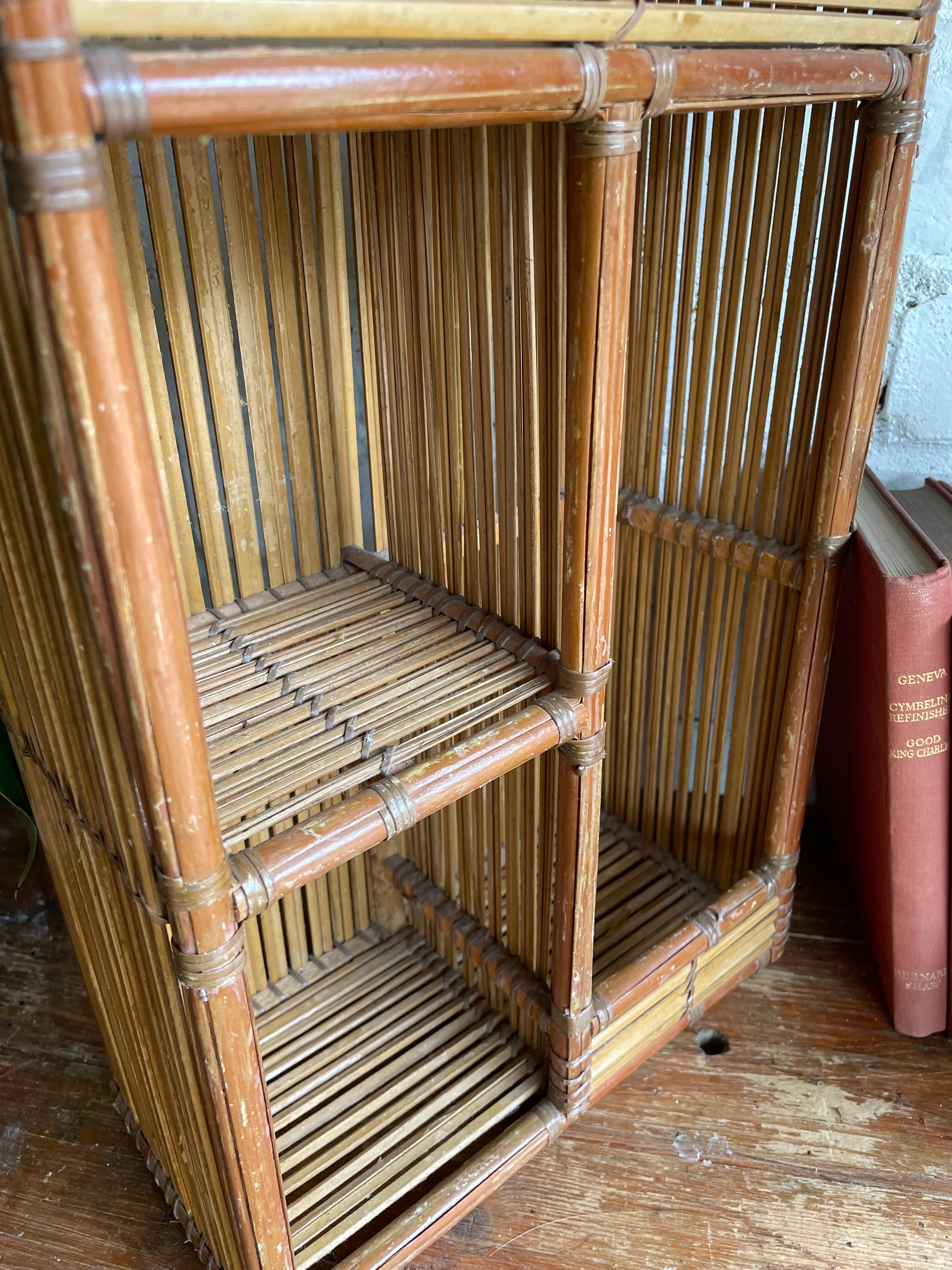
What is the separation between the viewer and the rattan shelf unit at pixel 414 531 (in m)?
0.47

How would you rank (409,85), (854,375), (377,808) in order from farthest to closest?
(854,375)
(377,808)
(409,85)

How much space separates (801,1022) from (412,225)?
0.90 meters

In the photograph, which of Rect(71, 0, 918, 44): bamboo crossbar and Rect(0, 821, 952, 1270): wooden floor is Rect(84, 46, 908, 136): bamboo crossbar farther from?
Rect(0, 821, 952, 1270): wooden floor

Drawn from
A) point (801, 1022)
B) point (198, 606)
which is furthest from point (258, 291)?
point (801, 1022)

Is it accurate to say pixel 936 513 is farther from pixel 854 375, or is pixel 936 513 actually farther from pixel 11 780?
pixel 11 780

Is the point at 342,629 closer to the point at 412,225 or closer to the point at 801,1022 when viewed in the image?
the point at 412,225

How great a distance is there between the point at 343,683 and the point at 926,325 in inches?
31.8

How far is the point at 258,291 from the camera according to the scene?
0.82 m

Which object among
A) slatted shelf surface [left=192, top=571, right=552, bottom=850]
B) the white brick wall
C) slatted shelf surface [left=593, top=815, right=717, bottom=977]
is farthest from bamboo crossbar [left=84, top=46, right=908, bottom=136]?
slatted shelf surface [left=593, top=815, right=717, bottom=977]

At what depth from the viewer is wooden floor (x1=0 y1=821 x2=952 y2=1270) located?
0.87m

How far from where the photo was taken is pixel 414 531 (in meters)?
0.90

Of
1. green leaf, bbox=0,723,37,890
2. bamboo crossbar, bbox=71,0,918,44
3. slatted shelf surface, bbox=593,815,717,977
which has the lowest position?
slatted shelf surface, bbox=593,815,717,977

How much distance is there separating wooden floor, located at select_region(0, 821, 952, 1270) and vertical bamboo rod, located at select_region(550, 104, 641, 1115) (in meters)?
0.19

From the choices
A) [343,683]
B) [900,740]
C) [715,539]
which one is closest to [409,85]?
[343,683]
